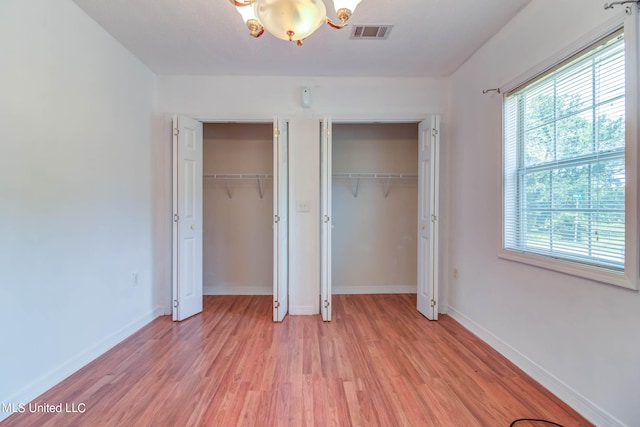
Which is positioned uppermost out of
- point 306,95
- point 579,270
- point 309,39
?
point 309,39

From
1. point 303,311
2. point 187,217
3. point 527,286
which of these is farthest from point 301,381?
point 187,217

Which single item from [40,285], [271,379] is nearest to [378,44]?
[271,379]

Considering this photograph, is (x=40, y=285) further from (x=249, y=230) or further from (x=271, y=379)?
(x=249, y=230)

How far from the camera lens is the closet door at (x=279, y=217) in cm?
279

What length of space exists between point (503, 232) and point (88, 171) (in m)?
3.29

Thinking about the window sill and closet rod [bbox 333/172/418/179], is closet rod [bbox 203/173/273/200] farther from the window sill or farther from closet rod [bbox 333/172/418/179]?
the window sill

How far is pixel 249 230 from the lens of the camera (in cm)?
372

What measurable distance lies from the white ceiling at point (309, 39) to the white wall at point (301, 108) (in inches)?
4.3

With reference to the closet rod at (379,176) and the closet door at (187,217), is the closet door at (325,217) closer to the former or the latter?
the closet rod at (379,176)

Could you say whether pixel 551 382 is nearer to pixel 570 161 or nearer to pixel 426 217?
pixel 570 161

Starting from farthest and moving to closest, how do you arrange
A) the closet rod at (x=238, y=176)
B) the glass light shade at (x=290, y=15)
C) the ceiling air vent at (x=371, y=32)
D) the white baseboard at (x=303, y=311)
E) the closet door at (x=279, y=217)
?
the closet rod at (x=238, y=176) → the white baseboard at (x=303, y=311) → the closet door at (x=279, y=217) → the ceiling air vent at (x=371, y=32) → the glass light shade at (x=290, y=15)

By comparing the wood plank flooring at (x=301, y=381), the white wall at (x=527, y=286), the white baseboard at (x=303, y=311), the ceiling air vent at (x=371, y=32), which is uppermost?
the ceiling air vent at (x=371, y=32)

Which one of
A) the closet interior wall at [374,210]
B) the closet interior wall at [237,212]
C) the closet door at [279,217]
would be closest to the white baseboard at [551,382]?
the closet interior wall at [374,210]

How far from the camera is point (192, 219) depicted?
2.98 meters
